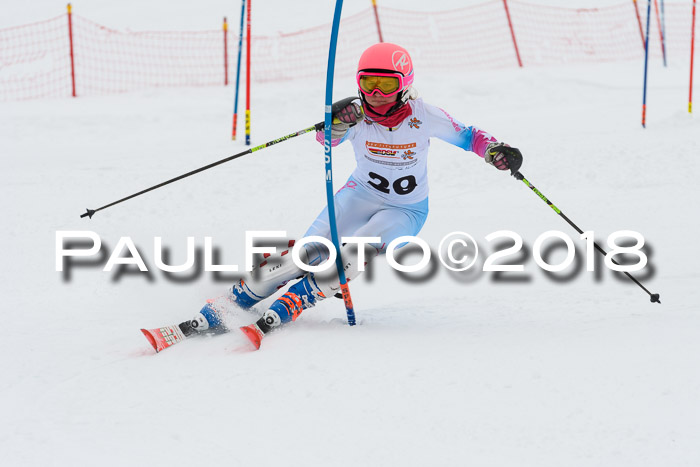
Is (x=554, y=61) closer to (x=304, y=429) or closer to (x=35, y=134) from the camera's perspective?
(x=35, y=134)

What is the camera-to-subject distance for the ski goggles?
3822mm

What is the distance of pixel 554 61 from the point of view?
1305 centimetres

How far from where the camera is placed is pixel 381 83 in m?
3.84

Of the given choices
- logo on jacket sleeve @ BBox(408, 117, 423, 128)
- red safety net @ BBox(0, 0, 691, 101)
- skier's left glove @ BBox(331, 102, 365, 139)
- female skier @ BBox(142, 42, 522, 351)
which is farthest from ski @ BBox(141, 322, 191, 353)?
red safety net @ BBox(0, 0, 691, 101)

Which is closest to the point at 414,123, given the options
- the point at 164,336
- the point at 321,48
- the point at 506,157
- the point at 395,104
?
the point at 395,104

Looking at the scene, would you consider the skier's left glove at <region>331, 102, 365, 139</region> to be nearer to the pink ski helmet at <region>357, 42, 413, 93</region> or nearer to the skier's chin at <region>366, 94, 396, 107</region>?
the skier's chin at <region>366, 94, 396, 107</region>

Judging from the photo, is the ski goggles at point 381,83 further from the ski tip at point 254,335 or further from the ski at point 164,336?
the ski at point 164,336

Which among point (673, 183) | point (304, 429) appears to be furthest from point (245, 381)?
point (673, 183)

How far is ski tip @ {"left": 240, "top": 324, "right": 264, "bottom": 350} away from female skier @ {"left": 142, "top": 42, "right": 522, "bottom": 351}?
0.08 feet

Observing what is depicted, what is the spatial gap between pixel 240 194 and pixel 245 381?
3.91m

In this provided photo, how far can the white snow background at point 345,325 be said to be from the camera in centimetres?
276

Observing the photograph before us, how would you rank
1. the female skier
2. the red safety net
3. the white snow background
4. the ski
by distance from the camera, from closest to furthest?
the white snow background, the ski, the female skier, the red safety net

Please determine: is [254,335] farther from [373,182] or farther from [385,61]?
[385,61]


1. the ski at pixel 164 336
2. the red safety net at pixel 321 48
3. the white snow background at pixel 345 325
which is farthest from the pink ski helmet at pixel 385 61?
the red safety net at pixel 321 48
